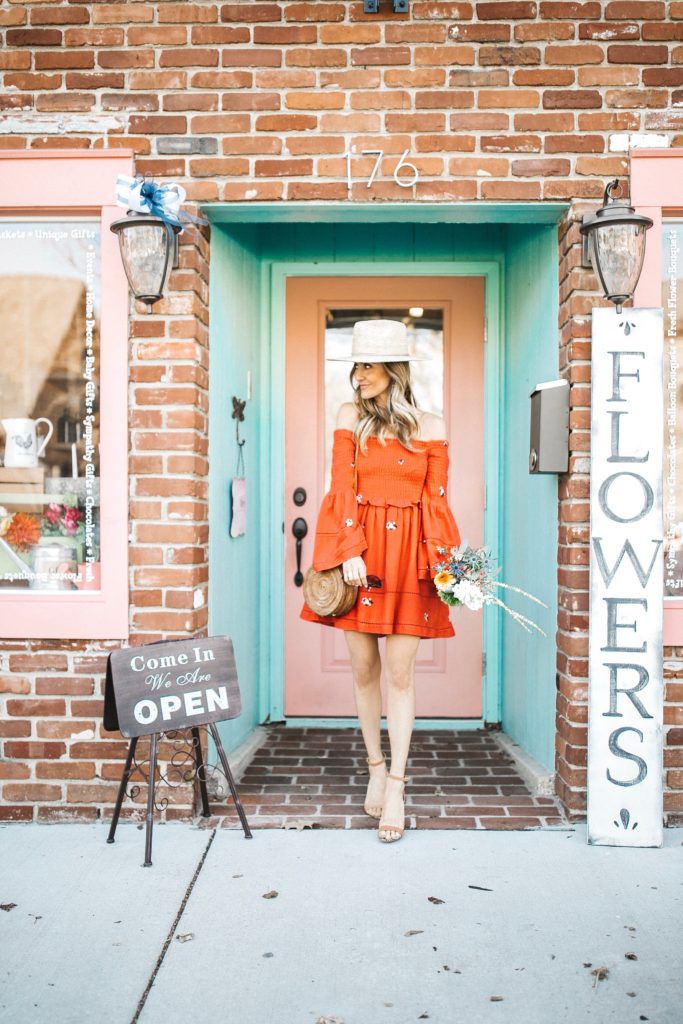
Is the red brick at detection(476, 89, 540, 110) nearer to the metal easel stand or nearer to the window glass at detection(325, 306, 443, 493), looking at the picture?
the window glass at detection(325, 306, 443, 493)

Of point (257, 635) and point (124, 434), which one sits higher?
point (124, 434)

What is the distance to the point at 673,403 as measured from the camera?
3.61 meters

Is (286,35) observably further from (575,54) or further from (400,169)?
(575,54)

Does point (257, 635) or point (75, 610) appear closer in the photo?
point (75, 610)

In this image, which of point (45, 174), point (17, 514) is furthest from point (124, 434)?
point (45, 174)

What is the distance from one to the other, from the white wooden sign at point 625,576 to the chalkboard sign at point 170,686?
4.72 ft

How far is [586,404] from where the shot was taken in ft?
11.5

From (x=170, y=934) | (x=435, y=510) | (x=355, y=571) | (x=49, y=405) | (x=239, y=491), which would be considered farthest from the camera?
(x=239, y=491)

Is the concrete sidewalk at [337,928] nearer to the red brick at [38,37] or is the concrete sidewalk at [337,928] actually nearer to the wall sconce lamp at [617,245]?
the wall sconce lamp at [617,245]

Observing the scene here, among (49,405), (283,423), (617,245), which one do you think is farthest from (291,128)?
(283,423)

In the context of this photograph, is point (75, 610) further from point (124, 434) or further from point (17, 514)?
point (124, 434)

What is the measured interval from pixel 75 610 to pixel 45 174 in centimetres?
179

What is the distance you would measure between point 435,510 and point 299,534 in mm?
1554

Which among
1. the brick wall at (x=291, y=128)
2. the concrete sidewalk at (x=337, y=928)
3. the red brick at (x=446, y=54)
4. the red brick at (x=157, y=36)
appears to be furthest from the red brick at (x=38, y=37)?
the concrete sidewalk at (x=337, y=928)
